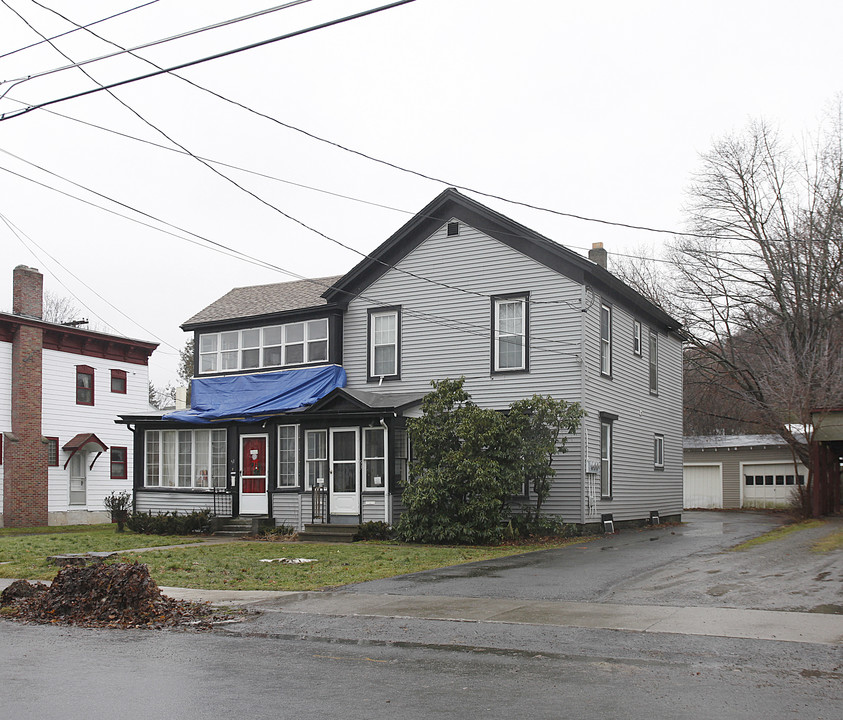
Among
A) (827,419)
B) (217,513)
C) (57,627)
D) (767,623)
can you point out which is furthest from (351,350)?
(767,623)

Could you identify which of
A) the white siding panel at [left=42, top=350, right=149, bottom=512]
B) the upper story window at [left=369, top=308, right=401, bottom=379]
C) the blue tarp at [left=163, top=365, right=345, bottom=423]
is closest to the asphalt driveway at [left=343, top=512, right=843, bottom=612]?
the upper story window at [left=369, top=308, right=401, bottom=379]

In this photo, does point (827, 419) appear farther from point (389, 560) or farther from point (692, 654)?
point (692, 654)

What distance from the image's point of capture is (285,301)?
2822 cm

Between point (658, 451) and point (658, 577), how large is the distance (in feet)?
52.3

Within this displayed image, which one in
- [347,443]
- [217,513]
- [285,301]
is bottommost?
[217,513]

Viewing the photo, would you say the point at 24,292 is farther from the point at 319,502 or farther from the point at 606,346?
the point at 606,346

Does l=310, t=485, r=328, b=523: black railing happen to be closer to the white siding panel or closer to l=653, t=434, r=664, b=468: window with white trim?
l=653, t=434, r=664, b=468: window with white trim

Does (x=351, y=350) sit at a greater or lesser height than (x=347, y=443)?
greater

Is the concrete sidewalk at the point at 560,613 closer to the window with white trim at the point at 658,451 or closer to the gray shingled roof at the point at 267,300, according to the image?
the gray shingled roof at the point at 267,300

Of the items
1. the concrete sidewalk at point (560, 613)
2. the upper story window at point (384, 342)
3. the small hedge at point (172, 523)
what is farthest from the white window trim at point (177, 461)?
the concrete sidewalk at point (560, 613)

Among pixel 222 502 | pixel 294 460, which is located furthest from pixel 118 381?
pixel 294 460

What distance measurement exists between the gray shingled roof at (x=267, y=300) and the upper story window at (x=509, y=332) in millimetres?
5692

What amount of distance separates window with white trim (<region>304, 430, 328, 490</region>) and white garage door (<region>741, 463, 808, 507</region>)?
74.5 ft

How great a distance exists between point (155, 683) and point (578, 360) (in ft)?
54.5
